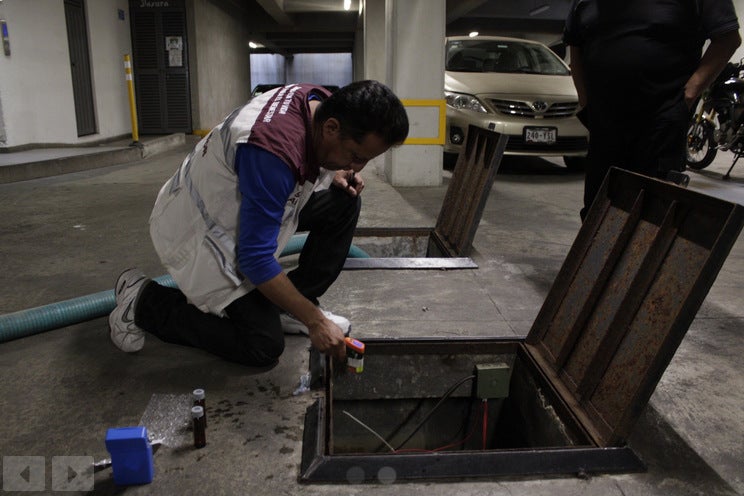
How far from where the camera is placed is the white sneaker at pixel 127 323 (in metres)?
2.02

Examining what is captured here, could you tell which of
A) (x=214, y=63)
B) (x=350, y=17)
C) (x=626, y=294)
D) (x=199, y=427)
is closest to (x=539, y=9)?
(x=350, y=17)

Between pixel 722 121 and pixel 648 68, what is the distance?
15.3 feet

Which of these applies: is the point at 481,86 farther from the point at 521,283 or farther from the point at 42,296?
the point at 42,296

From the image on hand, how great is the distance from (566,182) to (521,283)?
3580 mm

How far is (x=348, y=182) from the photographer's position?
7.18 feet

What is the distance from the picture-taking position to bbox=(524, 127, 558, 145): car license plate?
5777 mm

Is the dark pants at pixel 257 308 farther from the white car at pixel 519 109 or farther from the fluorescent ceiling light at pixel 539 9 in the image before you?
the fluorescent ceiling light at pixel 539 9

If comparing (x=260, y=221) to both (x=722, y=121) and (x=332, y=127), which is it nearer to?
(x=332, y=127)

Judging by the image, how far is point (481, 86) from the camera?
598cm

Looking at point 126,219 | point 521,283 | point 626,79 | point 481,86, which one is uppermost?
point 626,79

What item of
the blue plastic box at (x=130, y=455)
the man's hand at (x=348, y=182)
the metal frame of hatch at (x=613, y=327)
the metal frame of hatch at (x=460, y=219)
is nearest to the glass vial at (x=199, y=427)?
the blue plastic box at (x=130, y=455)

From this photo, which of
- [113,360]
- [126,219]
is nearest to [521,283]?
[113,360]

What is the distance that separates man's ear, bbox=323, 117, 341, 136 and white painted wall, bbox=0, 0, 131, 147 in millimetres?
6281

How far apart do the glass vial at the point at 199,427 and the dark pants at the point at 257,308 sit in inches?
16.3
